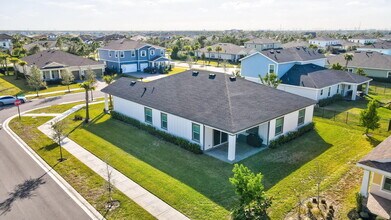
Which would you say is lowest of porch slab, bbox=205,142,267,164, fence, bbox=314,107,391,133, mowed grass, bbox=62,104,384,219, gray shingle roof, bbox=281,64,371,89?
mowed grass, bbox=62,104,384,219

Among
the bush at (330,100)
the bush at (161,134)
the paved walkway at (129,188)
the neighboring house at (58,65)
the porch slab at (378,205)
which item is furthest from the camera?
the neighboring house at (58,65)

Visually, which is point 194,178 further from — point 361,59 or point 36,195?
point 361,59

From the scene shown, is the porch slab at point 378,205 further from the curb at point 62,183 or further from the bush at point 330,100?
the bush at point 330,100

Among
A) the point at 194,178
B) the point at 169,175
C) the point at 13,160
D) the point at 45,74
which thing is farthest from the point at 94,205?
the point at 45,74

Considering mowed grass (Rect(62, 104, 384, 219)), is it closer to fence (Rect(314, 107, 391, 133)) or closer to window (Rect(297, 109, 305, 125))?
window (Rect(297, 109, 305, 125))

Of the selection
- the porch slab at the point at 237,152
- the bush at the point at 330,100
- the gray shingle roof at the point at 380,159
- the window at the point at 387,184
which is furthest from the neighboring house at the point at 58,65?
the window at the point at 387,184

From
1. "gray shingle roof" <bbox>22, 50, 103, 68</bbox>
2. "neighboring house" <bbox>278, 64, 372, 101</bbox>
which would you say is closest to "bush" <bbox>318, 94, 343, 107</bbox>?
"neighboring house" <bbox>278, 64, 372, 101</bbox>

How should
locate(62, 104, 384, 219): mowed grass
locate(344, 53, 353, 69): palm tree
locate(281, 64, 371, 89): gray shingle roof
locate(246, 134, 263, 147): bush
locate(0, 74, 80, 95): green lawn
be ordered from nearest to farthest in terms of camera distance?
locate(62, 104, 384, 219): mowed grass < locate(246, 134, 263, 147): bush < locate(281, 64, 371, 89): gray shingle roof < locate(0, 74, 80, 95): green lawn < locate(344, 53, 353, 69): palm tree
